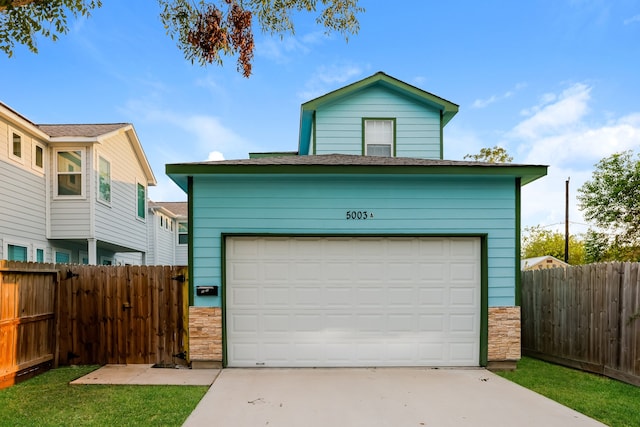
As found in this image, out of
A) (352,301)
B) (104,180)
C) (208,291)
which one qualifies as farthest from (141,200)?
Result: (352,301)

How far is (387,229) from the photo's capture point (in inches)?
280

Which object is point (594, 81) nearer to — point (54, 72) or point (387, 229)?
point (387, 229)

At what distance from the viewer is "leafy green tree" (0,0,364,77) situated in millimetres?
6426

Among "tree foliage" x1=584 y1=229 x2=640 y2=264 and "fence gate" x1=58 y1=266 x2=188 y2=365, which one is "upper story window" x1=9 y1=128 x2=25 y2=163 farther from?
"tree foliage" x1=584 y1=229 x2=640 y2=264

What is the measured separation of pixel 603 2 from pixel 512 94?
158 inches

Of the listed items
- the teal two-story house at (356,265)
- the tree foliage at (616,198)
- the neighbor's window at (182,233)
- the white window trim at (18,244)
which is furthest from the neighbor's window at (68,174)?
the tree foliage at (616,198)

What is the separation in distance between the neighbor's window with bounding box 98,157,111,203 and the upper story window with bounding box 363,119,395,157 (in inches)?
330

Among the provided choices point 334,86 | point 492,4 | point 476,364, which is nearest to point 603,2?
point 492,4

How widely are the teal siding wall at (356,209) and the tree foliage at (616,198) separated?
59.3 ft

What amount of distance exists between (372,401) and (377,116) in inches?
310

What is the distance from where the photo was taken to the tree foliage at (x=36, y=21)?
21.3ft

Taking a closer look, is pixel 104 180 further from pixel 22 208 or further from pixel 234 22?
pixel 234 22

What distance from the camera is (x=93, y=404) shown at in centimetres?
506

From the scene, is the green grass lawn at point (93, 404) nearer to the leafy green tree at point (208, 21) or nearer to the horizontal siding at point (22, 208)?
the leafy green tree at point (208, 21)
